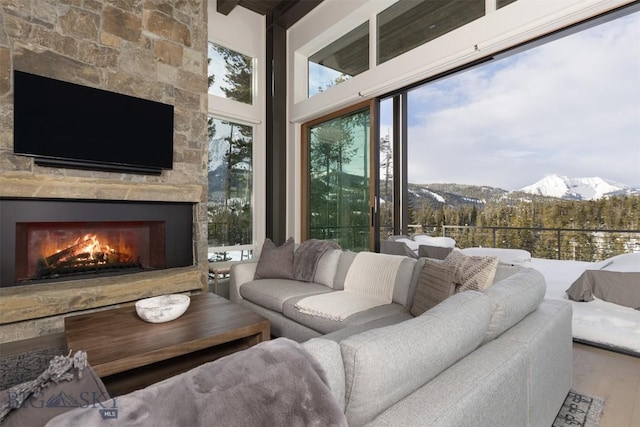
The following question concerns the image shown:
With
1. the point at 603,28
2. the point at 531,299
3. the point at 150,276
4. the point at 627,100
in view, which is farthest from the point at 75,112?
the point at 627,100

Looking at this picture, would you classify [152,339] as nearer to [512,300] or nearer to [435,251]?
[512,300]

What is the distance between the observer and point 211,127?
471cm

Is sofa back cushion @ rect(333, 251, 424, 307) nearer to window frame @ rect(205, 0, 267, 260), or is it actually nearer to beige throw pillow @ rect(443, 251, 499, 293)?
beige throw pillow @ rect(443, 251, 499, 293)

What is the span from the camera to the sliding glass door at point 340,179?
4160mm

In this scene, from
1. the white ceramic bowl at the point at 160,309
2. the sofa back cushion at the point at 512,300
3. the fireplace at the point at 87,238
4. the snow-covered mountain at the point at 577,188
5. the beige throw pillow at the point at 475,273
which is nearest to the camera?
the sofa back cushion at the point at 512,300

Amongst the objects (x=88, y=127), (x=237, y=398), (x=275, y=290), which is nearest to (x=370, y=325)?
(x=275, y=290)

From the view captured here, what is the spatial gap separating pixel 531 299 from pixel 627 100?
392cm

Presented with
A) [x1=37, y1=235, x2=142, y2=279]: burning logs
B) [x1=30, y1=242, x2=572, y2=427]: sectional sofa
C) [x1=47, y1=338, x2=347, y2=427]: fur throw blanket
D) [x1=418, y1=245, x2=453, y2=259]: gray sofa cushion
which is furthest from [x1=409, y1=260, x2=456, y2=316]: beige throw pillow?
[x1=37, y1=235, x2=142, y2=279]: burning logs

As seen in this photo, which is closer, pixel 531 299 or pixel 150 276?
pixel 531 299

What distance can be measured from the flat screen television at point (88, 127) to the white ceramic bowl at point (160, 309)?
1.96 m

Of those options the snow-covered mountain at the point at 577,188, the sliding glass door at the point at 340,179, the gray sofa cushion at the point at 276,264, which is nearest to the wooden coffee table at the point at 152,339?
the gray sofa cushion at the point at 276,264

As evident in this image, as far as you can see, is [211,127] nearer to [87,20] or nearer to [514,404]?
[87,20]

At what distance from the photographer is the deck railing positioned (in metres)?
3.85

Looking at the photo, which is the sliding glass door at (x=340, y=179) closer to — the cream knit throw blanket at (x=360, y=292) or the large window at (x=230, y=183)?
the large window at (x=230, y=183)
